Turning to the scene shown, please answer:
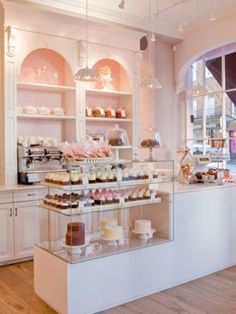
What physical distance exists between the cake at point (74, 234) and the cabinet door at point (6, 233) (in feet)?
4.63

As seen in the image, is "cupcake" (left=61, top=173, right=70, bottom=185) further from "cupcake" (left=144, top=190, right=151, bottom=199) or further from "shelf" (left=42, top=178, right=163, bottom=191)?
"cupcake" (left=144, top=190, right=151, bottom=199)

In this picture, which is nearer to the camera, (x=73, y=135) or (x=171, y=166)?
(x=171, y=166)

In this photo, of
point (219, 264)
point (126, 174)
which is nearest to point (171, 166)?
point (126, 174)

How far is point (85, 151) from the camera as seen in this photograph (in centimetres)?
315

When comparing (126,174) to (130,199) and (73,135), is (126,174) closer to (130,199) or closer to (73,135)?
(130,199)

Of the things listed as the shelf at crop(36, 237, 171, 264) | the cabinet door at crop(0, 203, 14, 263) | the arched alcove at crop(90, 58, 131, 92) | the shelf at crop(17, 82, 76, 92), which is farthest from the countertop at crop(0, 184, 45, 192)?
the arched alcove at crop(90, 58, 131, 92)

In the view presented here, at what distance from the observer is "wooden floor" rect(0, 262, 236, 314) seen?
113 inches

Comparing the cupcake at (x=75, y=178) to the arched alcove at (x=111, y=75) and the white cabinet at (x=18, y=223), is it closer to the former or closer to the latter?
the white cabinet at (x=18, y=223)

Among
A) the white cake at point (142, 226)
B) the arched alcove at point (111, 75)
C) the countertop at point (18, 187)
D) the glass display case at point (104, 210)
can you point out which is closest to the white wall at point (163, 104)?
the arched alcove at point (111, 75)

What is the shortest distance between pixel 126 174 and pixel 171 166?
1.81ft

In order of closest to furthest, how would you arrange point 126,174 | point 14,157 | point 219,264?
point 126,174 → point 219,264 → point 14,157

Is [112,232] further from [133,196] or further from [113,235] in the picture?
[133,196]

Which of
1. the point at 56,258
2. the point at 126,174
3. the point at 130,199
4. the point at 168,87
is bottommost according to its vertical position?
the point at 56,258

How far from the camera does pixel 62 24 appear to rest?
182 inches
